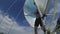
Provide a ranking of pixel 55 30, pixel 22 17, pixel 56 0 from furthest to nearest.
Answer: pixel 22 17, pixel 55 30, pixel 56 0

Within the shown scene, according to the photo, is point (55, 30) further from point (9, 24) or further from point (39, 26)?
point (9, 24)

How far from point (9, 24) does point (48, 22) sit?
1.44 ft

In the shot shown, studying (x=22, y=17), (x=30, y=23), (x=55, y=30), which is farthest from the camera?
(x=22, y=17)

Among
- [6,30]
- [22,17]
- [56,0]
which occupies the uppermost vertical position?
[56,0]

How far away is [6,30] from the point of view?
1.87 meters

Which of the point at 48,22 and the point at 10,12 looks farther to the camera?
the point at 10,12

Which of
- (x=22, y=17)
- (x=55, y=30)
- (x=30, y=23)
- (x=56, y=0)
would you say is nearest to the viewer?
(x=56, y=0)

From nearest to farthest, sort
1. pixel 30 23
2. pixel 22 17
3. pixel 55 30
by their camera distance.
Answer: pixel 55 30 < pixel 30 23 < pixel 22 17

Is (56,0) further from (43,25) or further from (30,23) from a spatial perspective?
(30,23)

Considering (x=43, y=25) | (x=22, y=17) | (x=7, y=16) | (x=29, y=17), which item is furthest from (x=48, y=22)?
(x=7, y=16)

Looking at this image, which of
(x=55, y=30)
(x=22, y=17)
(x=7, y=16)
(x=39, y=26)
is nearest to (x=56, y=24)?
(x=55, y=30)

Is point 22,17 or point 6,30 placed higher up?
point 22,17

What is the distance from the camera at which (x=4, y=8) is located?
199 centimetres

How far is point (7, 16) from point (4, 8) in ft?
0.47
